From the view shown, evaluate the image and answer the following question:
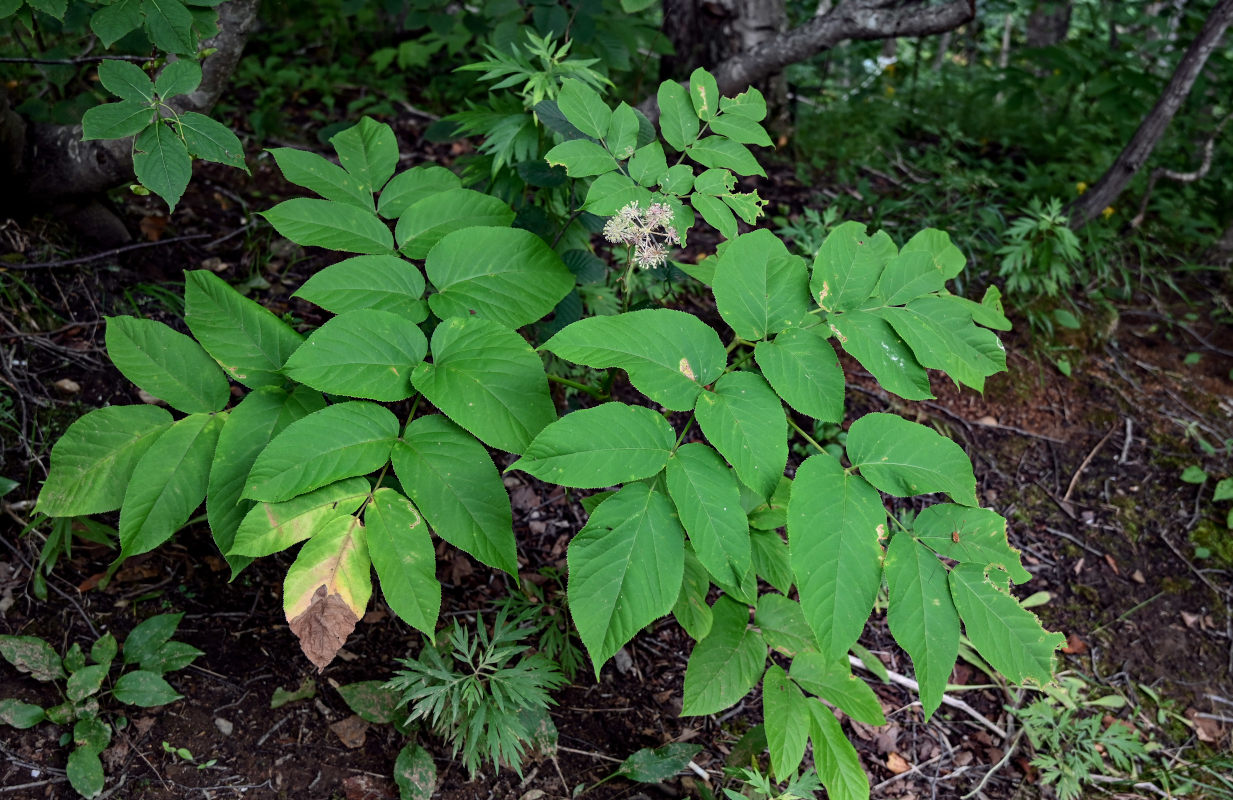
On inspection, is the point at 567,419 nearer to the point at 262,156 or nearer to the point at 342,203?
the point at 342,203

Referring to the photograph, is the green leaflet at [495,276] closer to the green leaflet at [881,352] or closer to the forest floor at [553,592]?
the green leaflet at [881,352]

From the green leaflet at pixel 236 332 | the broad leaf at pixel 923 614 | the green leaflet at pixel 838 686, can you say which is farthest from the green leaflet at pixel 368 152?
the green leaflet at pixel 838 686

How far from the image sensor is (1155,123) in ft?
12.6

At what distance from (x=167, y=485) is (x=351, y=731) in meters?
0.91

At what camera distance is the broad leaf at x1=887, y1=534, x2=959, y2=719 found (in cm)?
142

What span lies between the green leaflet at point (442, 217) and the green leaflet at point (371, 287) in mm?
98

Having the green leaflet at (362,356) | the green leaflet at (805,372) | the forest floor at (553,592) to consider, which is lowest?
the forest floor at (553,592)

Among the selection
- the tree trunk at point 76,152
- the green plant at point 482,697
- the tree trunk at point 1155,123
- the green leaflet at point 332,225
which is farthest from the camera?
the tree trunk at point 1155,123

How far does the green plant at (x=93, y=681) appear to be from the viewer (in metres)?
1.87

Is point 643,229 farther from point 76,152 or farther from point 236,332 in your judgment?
point 76,152

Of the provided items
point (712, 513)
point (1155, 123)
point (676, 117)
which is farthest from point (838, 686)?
point (1155, 123)

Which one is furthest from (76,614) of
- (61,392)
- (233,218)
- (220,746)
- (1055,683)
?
(1055,683)

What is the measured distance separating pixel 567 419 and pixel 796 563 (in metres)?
0.50

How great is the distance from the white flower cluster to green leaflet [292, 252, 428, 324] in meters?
0.48
